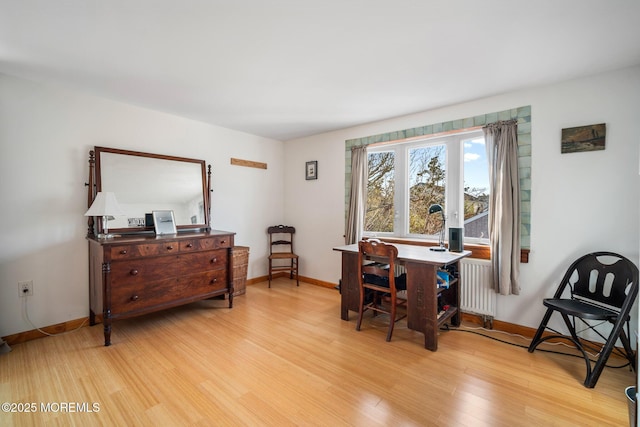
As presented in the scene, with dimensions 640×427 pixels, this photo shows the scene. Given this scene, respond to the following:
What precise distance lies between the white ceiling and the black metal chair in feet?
5.21

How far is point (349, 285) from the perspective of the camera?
3.00m

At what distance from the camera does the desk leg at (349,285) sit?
296 cm

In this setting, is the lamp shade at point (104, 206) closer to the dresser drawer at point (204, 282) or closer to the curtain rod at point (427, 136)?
the dresser drawer at point (204, 282)

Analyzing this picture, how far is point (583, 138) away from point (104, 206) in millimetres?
4309

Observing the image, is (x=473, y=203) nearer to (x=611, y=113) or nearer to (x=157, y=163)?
(x=611, y=113)

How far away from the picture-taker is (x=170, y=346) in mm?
2430

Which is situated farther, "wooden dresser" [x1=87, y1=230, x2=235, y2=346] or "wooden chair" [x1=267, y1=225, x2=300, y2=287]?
"wooden chair" [x1=267, y1=225, x2=300, y2=287]

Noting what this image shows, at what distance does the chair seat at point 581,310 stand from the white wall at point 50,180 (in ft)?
13.7

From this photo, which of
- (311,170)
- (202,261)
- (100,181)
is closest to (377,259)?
(202,261)

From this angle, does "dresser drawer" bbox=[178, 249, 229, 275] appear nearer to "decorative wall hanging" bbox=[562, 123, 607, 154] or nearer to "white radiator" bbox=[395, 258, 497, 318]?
"white radiator" bbox=[395, 258, 497, 318]

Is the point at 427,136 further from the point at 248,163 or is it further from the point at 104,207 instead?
the point at 104,207

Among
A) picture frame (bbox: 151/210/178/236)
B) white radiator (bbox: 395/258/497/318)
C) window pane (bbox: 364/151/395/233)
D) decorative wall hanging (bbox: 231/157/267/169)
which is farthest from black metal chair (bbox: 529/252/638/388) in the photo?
decorative wall hanging (bbox: 231/157/267/169)

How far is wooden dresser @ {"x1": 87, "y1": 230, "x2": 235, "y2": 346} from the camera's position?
2.47 meters

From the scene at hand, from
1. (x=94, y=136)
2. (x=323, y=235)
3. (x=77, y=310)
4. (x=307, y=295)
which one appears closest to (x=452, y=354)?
(x=307, y=295)
